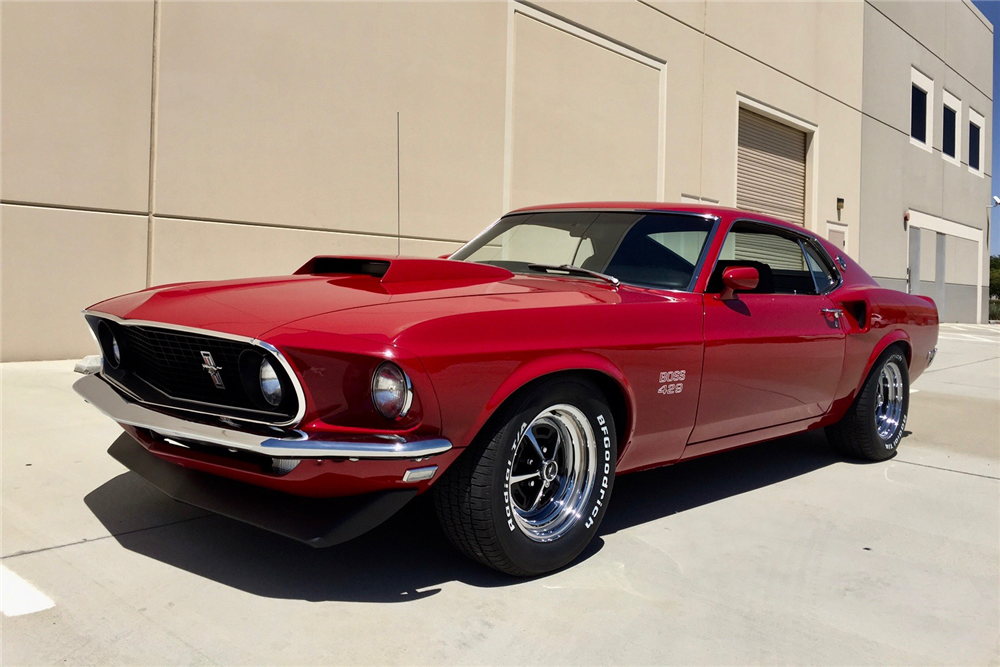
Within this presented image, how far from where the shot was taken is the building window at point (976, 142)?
84.5ft

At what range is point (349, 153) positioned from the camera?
26.9ft

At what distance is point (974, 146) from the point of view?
1033 inches

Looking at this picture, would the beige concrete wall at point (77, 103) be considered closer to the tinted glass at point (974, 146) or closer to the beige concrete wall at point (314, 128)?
the beige concrete wall at point (314, 128)

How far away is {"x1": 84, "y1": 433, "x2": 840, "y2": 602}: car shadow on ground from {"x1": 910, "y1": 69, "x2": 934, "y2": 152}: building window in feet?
69.8

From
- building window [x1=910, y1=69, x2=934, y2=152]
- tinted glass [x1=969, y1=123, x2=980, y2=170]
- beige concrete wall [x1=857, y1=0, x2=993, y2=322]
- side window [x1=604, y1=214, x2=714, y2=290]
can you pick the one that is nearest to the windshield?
side window [x1=604, y1=214, x2=714, y2=290]

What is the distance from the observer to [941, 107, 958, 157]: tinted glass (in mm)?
23781

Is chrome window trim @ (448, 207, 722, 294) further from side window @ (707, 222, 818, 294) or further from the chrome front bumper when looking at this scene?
the chrome front bumper

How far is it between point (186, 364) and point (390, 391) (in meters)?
0.78

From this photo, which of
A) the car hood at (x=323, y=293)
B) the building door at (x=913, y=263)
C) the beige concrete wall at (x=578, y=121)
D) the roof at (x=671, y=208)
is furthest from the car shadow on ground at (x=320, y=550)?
the building door at (x=913, y=263)

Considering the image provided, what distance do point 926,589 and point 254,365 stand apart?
96.8 inches

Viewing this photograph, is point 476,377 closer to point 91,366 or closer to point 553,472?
point 553,472

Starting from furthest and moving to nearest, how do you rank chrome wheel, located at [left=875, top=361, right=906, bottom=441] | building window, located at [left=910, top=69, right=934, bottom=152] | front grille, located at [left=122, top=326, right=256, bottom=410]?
building window, located at [left=910, top=69, right=934, bottom=152] < chrome wheel, located at [left=875, top=361, right=906, bottom=441] < front grille, located at [left=122, top=326, right=256, bottom=410]

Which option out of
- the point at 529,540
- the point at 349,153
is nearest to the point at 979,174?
the point at 349,153

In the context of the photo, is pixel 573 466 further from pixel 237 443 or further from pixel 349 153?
pixel 349 153
